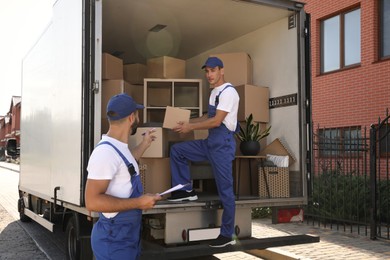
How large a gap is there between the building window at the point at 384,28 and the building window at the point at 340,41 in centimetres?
73

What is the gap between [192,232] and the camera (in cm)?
447

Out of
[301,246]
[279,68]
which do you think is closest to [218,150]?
[279,68]

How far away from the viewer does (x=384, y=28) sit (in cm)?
1075

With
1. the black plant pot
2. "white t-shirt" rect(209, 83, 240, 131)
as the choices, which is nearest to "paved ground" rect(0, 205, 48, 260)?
the black plant pot

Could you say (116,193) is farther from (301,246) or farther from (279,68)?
(301,246)

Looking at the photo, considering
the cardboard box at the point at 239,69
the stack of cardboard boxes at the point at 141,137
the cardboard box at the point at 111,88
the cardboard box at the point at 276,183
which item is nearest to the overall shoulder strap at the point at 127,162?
the stack of cardboard boxes at the point at 141,137

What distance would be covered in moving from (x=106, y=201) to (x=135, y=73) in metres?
4.79

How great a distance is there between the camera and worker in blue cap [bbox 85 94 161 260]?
2.59 metres

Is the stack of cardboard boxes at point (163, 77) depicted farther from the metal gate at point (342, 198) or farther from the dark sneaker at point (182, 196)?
the metal gate at point (342, 198)

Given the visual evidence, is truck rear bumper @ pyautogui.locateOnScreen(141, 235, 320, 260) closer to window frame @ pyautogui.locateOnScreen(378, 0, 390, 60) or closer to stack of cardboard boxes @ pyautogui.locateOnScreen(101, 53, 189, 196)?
stack of cardboard boxes @ pyautogui.locateOnScreen(101, 53, 189, 196)

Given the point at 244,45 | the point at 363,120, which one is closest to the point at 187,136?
the point at 244,45

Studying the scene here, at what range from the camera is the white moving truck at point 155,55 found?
172 inches

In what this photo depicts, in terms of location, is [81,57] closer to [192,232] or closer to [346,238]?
[192,232]

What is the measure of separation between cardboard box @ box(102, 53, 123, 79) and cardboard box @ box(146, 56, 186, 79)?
2.74ft
